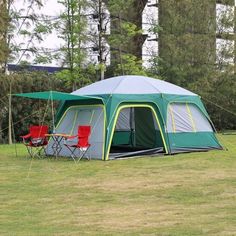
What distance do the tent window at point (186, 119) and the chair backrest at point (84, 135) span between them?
75.3 inches

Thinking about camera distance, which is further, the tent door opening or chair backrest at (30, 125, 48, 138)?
the tent door opening

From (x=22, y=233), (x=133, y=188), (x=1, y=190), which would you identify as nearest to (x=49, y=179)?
(x=1, y=190)

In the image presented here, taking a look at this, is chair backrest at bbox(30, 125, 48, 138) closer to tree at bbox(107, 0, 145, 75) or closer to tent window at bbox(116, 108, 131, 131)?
tent window at bbox(116, 108, 131, 131)

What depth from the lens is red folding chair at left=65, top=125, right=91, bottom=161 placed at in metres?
11.1

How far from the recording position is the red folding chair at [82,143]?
436 inches

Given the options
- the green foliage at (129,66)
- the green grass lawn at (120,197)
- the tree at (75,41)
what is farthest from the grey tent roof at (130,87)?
the green foliage at (129,66)

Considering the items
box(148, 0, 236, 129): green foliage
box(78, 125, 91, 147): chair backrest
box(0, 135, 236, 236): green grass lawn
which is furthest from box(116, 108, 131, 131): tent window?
box(148, 0, 236, 129): green foliage

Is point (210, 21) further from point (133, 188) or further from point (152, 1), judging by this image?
point (133, 188)

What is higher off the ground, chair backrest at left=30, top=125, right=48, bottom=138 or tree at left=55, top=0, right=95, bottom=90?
tree at left=55, top=0, right=95, bottom=90

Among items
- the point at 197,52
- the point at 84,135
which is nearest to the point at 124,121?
the point at 84,135

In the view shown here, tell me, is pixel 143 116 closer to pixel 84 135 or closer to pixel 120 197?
pixel 84 135

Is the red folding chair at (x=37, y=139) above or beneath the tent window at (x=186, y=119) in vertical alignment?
beneath

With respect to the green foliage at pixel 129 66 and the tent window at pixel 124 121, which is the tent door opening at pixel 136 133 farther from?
the green foliage at pixel 129 66

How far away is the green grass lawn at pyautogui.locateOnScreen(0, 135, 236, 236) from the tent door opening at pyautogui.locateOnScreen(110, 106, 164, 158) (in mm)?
1950
